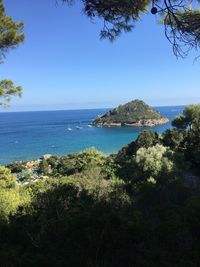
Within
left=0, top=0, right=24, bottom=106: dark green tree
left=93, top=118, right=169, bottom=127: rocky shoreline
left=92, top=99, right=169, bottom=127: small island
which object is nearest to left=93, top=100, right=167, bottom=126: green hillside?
left=92, top=99, right=169, bottom=127: small island

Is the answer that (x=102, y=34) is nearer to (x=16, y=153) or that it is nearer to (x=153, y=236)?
(x=153, y=236)

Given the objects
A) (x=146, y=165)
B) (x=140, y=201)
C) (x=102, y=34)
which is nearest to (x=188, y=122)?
(x=146, y=165)

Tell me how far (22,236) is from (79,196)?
3.14 metres

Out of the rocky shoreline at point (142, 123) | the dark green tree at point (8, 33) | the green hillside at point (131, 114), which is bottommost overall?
the rocky shoreline at point (142, 123)

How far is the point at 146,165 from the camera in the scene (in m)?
17.7

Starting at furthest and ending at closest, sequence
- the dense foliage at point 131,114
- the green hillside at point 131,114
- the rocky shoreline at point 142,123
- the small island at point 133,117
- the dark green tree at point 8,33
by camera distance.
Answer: the dense foliage at point 131,114 → the green hillside at point 131,114 → the small island at point 133,117 → the rocky shoreline at point 142,123 → the dark green tree at point 8,33

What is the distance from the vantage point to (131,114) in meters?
110

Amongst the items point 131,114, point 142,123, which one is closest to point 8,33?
point 142,123

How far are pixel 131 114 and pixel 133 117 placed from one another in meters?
3.58

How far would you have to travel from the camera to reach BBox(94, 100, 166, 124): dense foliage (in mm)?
105994

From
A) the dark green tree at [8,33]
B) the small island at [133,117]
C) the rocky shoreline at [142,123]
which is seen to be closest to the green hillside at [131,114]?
the small island at [133,117]

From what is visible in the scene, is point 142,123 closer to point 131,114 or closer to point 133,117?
point 133,117

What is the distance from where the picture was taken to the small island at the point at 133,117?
103 meters

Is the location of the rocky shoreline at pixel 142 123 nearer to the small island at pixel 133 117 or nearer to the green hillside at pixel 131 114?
the small island at pixel 133 117
